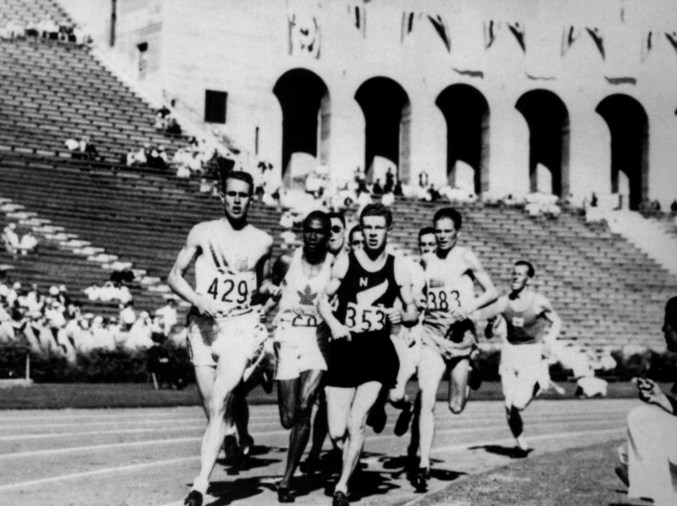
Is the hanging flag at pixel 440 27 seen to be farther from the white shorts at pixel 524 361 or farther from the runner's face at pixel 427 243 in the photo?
the runner's face at pixel 427 243

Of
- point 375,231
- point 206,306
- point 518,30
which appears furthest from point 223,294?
point 518,30

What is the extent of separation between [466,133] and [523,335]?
44.4 meters

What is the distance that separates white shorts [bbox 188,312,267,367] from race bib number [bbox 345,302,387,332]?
2.39ft

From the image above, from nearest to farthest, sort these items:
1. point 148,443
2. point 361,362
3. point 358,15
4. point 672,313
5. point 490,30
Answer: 1. point 672,313
2. point 361,362
3. point 148,443
4. point 358,15
5. point 490,30

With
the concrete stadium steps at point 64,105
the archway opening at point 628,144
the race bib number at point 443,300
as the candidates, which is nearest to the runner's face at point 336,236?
the race bib number at point 443,300

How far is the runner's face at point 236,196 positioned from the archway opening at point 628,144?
158 ft

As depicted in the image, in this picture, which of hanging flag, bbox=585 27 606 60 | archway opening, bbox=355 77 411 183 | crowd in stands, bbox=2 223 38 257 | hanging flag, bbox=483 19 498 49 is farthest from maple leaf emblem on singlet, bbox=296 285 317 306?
hanging flag, bbox=585 27 606 60

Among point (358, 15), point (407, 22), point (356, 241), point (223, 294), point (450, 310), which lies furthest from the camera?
point (407, 22)

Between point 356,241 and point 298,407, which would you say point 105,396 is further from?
point 298,407

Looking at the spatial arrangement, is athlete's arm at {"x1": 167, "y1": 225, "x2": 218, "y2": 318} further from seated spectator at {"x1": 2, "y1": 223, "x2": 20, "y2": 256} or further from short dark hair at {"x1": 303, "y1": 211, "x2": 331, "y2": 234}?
seated spectator at {"x1": 2, "y1": 223, "x2": 20, "y2": 256}

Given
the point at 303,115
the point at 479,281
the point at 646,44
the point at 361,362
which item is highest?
the point at 646,44

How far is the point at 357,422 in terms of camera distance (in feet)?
29.4

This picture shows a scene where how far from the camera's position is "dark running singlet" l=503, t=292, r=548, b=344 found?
13.7m

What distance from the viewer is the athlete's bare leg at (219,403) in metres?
8.38
